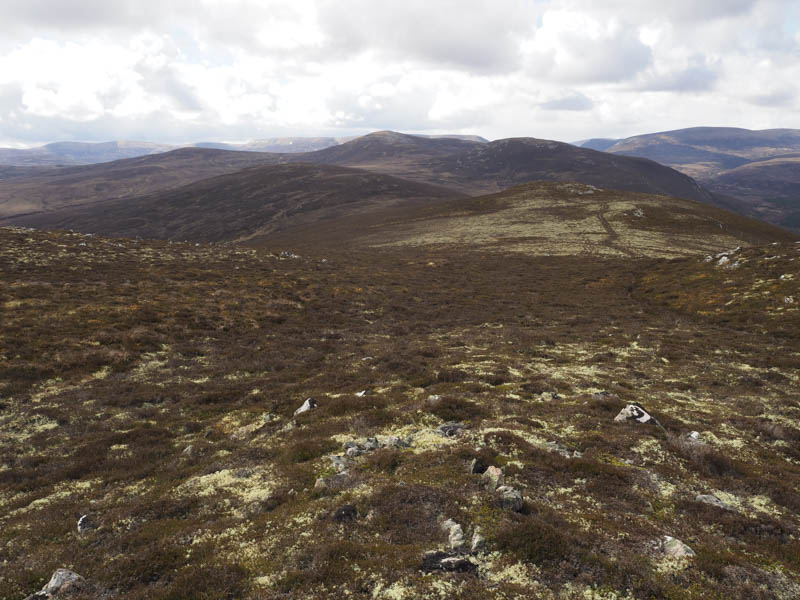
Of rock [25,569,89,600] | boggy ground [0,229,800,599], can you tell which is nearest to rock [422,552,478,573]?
boggy ground [0,229,800,599]

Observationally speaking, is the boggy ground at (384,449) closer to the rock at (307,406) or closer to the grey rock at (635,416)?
the rock at (307,406)

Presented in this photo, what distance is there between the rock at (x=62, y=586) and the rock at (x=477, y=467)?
9.08 metres

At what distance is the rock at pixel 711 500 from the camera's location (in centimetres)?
1007

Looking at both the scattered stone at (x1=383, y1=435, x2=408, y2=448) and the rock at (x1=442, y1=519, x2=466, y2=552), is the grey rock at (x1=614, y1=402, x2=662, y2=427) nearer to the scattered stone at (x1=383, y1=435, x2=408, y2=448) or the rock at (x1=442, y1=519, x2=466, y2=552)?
the scattered stone at (x1=383, y1=435, x2=408, y2=448)

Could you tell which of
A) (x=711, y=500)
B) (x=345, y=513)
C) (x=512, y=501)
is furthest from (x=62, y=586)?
(x=711, y=500)

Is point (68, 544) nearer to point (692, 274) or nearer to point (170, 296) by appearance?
point (170, 296)

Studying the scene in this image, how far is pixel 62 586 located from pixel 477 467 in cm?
965

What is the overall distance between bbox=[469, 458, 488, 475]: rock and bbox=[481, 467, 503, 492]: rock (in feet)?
1.11

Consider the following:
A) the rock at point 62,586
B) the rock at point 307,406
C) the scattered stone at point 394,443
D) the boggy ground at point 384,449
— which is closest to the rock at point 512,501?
the boggy ground at point 384,449

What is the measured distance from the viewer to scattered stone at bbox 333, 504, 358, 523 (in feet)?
30.8

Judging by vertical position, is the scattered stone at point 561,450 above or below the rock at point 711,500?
below

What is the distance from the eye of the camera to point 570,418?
15523mm

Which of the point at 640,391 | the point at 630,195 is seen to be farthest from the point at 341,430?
the point at 630,195

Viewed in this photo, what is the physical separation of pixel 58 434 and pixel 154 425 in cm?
345
